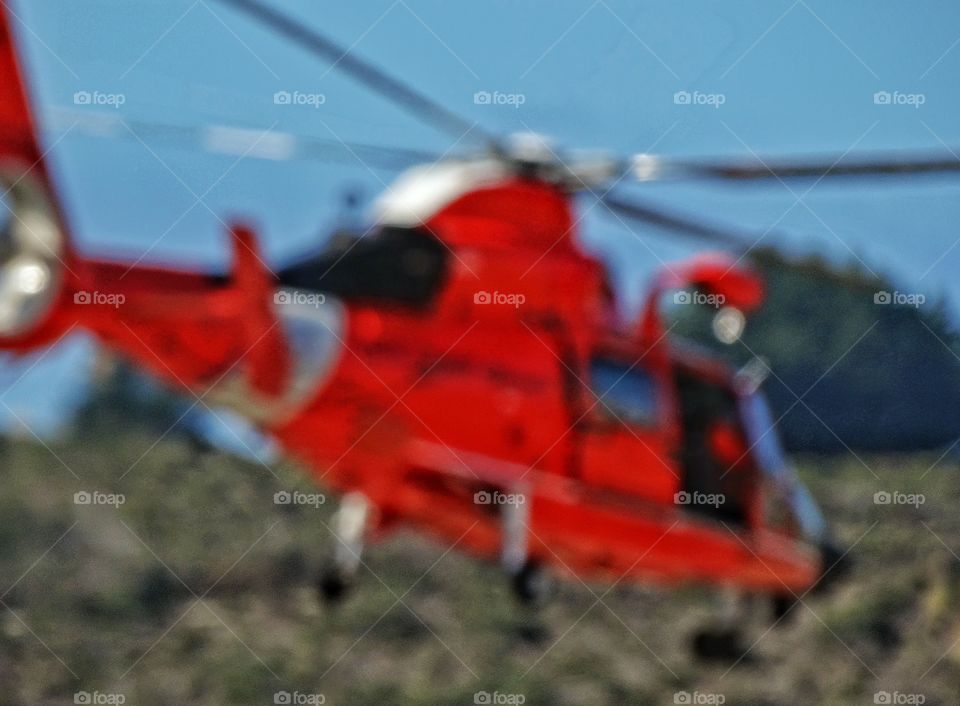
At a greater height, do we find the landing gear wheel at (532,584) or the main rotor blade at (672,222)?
the main rotor blade at (672,222)

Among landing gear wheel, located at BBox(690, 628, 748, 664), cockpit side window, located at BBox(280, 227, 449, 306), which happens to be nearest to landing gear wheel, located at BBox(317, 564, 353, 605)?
cockpit side window, located at BBox(280, 227, 449, 306)

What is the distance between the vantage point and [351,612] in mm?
2561

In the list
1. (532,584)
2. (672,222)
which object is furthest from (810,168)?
(532,584)

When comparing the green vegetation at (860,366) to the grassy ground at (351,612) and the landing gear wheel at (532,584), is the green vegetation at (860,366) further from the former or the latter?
the landing gear wheel at (532,584)

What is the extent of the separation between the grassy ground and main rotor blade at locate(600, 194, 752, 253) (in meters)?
0.57

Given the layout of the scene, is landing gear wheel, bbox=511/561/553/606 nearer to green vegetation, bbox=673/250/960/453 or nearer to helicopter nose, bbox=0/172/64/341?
green vegetation, bbox=673/250/960/453

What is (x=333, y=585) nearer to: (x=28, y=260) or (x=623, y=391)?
(x=623, y=391)

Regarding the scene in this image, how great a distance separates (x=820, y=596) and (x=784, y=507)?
243 millimetres

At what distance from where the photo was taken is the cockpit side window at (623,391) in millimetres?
2480

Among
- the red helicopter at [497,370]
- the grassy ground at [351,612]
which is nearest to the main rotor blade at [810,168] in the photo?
the red helicopter at [497,370]

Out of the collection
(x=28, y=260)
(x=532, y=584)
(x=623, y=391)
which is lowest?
(x=532, y=584)

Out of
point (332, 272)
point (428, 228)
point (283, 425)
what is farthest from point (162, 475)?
point (428, 228)

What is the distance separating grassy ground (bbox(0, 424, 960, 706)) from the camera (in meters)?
2.44

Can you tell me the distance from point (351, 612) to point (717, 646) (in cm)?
86
